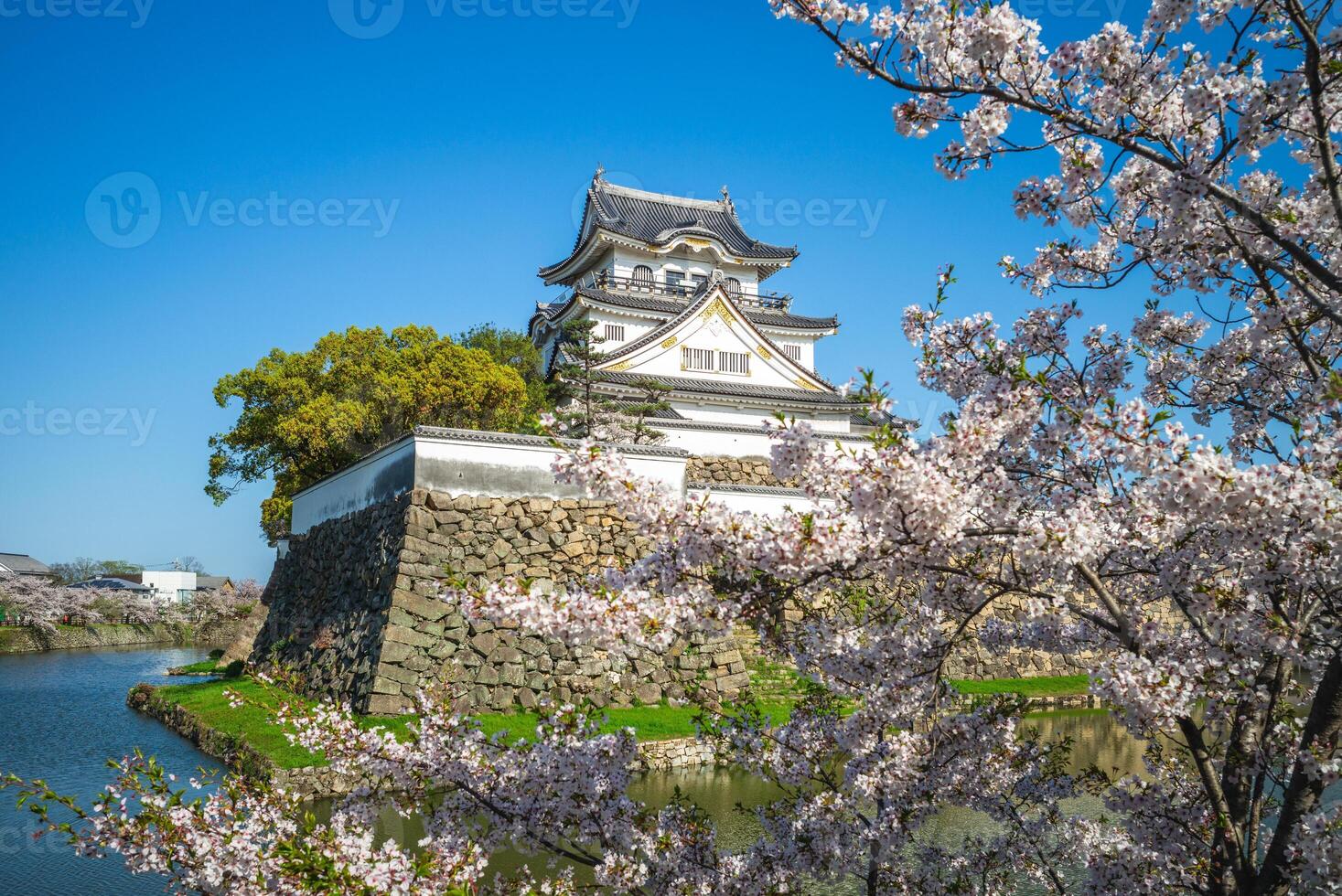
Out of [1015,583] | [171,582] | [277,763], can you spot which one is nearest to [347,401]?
[277,763]

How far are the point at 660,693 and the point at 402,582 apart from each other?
4197mm

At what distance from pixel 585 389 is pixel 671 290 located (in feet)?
34.0

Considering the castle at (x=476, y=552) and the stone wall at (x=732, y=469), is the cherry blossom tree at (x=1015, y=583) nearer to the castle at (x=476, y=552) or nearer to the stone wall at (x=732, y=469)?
the castle at (x=476, y=552)

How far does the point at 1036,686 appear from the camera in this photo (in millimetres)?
18859

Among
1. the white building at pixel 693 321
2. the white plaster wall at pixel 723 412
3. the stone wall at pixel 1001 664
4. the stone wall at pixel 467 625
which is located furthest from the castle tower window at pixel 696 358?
the stone wall at pixel 467 625

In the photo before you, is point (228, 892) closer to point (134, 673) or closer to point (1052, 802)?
point (1052, 802)

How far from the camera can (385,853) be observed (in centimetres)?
351

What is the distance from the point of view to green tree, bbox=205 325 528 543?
20.6 m

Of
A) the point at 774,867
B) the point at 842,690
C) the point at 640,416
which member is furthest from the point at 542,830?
the point at 640,416

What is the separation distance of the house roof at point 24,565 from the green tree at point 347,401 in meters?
→ 32.1

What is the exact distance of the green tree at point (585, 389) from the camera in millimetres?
18734

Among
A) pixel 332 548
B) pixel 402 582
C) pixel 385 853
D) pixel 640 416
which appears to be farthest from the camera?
pixel 640 416

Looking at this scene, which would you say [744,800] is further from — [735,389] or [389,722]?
[735,389]

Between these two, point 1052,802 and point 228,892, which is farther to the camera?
point 1052,802
